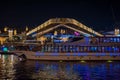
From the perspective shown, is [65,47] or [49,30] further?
[49,30]

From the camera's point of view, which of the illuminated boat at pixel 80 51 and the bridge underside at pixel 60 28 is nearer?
the illuminated boat at pixel 80 51

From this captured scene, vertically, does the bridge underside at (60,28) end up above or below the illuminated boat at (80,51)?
above

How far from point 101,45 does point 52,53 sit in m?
9.05

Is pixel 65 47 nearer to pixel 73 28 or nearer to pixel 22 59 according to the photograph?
pixel 22 59

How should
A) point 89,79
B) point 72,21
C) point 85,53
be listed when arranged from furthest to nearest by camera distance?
point 72,21
point 85,53
point 89,79

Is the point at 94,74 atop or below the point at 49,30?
below

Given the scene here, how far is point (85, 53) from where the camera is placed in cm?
6894

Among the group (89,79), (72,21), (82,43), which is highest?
(72,21)

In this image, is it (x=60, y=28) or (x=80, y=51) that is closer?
(x=80, y=51)

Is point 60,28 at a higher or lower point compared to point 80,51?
higher

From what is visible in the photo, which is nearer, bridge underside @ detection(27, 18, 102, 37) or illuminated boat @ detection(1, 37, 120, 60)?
illuminated boat @ detection(1, 37, 120, 60)

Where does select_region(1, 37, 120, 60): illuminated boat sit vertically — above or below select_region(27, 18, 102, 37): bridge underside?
below

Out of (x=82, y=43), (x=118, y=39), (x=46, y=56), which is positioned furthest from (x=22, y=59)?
(x=118, y=39)

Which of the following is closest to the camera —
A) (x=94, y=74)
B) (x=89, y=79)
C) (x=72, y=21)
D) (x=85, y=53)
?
(x=89, y=79)
